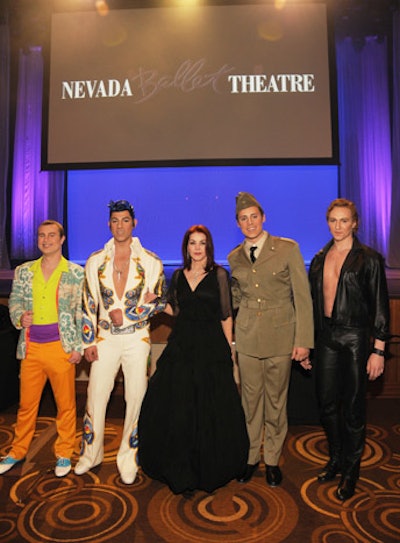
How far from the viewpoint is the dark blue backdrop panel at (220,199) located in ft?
22.5

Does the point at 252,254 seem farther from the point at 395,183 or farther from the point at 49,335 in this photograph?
the point at 395,183

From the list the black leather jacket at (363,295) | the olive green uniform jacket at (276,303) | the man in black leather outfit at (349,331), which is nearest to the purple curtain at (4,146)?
the olive green uniform jacket at (276,303)

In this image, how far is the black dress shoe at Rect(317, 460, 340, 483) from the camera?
8.95ft

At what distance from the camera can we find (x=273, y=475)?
106 inches

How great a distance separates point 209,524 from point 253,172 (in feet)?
18.0

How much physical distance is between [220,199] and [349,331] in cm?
463

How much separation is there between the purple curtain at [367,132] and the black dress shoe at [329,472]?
4.55 metres

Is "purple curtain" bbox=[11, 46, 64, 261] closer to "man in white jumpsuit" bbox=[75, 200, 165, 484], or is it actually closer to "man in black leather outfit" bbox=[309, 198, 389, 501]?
"man in white jumpsuit" bbox=[75, 200, 165, 484]

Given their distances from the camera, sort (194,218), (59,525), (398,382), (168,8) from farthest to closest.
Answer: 1. (194,218)
2. (168,8)
3. (398,382)
4. (59,525)

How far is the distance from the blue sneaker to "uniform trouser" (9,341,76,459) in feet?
0.09

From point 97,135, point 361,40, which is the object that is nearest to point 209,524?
point 97,135

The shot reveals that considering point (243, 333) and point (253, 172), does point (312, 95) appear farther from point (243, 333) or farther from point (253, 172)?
point (243, 333)

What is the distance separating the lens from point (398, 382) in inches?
167

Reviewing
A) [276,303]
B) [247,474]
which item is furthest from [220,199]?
[247,474]
